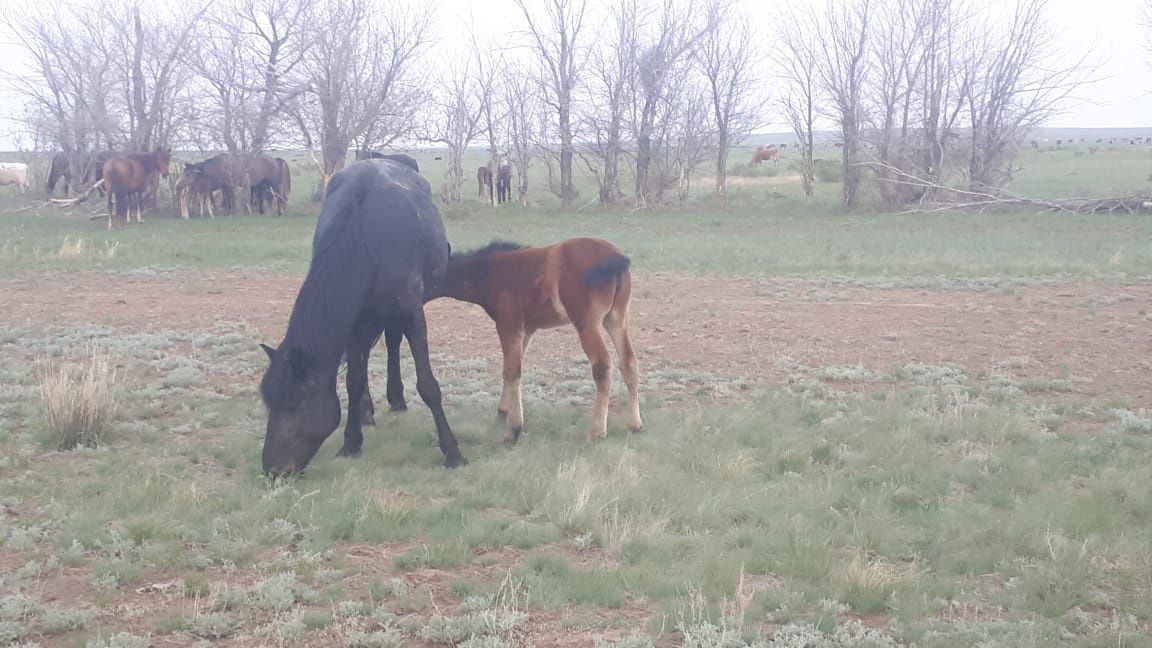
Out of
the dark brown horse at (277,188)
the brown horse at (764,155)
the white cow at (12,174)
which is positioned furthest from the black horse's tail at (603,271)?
the brown horse at (764,155)

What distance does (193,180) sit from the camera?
86.6 ft

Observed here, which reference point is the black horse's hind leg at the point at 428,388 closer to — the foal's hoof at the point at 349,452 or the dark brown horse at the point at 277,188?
the foal's hoof at the point at 349,452

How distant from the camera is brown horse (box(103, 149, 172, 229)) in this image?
23547 millimetres

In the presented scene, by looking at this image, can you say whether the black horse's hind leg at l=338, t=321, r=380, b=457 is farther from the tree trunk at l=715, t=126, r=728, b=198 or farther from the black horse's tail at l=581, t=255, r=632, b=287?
the tree trunk at l=715, t=126, r=728, b=198

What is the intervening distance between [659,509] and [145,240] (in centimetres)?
1761

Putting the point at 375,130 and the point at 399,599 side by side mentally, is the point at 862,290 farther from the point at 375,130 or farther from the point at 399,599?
the point at 375,130

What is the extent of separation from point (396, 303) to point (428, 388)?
598mm

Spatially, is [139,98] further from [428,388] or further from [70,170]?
[428,388]

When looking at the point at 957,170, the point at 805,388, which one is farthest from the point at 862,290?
the point at 957,170

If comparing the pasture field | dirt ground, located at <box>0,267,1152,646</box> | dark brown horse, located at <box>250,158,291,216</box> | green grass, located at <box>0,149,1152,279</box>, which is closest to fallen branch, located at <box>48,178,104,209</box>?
green grass, located at <box>0,149,1152,279</box>

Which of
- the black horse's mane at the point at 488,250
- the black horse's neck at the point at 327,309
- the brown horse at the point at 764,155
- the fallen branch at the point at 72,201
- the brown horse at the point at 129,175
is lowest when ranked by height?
the black horse's neck at the point at 327,309

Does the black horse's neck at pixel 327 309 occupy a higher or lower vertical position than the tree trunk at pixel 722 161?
lower

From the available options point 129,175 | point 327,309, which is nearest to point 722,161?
point 129,175

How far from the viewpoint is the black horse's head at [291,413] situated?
5613 millimetres
